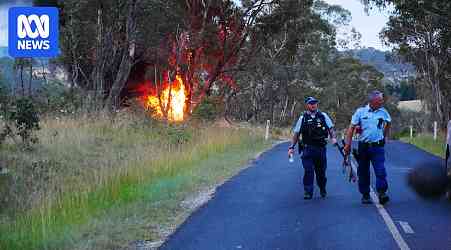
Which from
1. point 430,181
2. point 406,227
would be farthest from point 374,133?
point 406,227

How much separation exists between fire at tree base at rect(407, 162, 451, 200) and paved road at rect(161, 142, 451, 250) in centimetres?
20

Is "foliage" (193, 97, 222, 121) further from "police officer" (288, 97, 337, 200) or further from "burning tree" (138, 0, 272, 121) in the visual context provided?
"police officer" (288, 97, 337, 200)

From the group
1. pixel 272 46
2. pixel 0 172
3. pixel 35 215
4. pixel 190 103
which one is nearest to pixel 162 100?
pixel 190 103

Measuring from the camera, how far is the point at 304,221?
413 inches

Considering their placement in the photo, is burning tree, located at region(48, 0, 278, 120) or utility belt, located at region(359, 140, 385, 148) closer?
utility belt, located at region(359, 140, 385, 148)

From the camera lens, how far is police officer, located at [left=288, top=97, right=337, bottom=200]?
1270 cm

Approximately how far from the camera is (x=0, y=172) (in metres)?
14.1

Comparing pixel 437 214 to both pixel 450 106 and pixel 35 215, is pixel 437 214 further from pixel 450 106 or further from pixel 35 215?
pixel 450 106

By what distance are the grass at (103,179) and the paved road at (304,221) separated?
610 millimetres

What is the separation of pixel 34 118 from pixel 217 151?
8.95 metres

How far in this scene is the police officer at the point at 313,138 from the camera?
41.7 feet

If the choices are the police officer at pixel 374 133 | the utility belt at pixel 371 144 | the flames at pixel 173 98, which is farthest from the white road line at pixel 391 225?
the flames at pixel 173 98

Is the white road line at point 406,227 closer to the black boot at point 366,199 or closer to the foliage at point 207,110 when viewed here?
the black boot at point 366,199

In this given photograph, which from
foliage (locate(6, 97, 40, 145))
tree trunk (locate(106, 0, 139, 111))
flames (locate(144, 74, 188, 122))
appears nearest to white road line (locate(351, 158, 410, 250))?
foliage (locate(6, 97, 40, 145))
